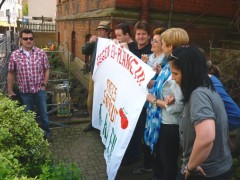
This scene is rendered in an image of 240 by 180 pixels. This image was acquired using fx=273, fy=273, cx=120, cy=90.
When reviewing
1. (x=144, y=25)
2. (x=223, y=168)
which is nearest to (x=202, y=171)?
(x=223, y=168)

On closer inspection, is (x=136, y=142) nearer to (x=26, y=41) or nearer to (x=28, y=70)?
(x=28, y=70)

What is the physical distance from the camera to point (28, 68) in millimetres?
4719

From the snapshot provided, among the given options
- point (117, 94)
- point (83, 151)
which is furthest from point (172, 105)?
point (83, 151)

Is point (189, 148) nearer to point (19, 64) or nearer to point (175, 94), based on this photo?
point (175, 94)

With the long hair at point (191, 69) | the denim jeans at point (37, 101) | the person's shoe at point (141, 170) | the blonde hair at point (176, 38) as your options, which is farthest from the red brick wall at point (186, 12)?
the long hair at point (191, 69)

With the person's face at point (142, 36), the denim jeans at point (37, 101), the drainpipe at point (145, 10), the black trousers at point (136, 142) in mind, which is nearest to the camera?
the person's face at point (142, 36)

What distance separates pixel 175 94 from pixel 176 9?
4.93m

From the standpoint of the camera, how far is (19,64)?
4.68 m

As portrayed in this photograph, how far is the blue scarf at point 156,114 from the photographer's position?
9.88ft

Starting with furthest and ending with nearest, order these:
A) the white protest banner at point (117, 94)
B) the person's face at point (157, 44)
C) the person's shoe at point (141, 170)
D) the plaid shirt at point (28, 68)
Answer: the plaid shirt at point (28, 68) < the person's shoe at point (141, 170) < the person's face at point (157, 44) < the white protest banner at point (117, 94)

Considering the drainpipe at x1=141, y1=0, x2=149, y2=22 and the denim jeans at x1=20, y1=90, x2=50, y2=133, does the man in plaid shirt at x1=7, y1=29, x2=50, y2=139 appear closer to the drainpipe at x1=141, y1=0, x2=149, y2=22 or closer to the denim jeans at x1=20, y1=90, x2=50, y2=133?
the denim jeans at x1=20, y1=90, x2=50, y2=133

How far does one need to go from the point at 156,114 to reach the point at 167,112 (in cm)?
25

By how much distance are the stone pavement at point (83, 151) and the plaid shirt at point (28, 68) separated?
45.0 inches

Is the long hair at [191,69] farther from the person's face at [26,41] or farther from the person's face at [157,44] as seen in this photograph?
the person's face at [26,41]
